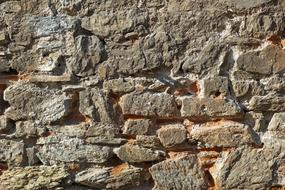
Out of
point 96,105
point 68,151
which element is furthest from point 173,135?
point 68,151

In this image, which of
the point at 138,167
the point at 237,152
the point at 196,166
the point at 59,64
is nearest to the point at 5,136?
the point at 59,64

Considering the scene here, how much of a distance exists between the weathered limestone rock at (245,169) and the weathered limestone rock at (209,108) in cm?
21

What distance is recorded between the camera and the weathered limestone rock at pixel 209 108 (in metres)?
2.72

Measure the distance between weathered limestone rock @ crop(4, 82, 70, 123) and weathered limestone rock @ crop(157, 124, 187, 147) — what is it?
1.87ft

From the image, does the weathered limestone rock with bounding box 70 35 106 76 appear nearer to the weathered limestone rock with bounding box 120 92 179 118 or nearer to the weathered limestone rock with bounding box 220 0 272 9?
the weathered limestone rock with bounding box 120 92 179 118

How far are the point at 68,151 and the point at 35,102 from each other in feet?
1.12

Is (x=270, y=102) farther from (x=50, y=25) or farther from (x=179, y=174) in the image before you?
(x=50, y=25)

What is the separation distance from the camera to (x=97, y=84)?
113 inches

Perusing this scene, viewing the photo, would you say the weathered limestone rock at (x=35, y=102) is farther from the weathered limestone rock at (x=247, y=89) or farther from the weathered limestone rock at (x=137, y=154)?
the weathered limestone rock at (x=247, y=89)

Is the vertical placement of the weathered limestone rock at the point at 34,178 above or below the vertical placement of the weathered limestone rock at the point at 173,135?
below

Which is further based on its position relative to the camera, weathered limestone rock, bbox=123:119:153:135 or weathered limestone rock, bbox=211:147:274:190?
weathered limestone rock, bbox=123:119:153:135

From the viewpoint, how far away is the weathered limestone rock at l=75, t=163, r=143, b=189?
283 centimetres

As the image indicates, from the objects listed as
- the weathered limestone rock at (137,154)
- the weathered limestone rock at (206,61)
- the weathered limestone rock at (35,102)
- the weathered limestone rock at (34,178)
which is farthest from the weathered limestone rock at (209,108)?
the weathered limestone rock at (34,178)

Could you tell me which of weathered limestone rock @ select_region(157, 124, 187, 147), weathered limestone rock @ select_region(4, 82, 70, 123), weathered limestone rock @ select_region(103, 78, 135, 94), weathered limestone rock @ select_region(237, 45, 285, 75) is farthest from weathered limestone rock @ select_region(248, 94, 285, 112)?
weathered limestone rock @ select_region(4, 82, 70, 123)
